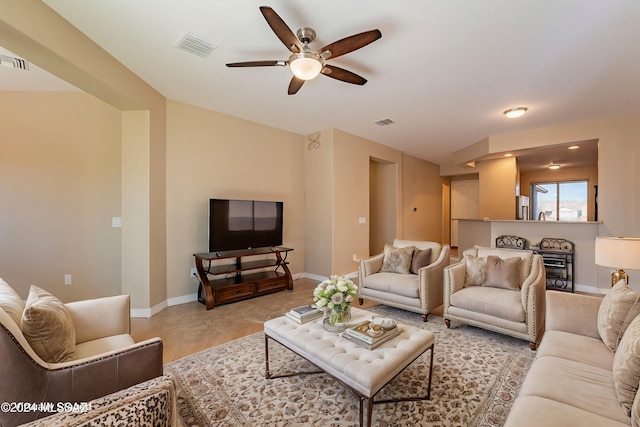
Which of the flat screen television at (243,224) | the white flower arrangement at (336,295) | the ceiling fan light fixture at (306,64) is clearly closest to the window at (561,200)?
the flat screen television at (243,224)

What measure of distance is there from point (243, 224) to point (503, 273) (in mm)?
3437

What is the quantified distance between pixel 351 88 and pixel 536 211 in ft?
29.3

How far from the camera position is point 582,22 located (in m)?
2.18

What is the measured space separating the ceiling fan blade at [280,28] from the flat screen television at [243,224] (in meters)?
2.51

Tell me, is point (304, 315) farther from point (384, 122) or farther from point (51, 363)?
point (384, 122)

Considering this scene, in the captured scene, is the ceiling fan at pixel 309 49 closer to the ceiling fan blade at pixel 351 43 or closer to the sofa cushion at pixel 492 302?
the ceiling fan blade at pixel 351 43

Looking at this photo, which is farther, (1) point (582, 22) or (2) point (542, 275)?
(2) point (542, 275)

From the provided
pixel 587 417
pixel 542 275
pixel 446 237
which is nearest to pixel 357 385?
pixel 587 417

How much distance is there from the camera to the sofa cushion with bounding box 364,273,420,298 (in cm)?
332

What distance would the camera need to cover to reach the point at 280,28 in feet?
6.35

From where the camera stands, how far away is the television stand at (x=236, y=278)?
3.79 metres

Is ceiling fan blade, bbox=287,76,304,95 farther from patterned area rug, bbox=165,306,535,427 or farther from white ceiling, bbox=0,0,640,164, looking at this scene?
patterned area rug, bbox=165,306,535,427

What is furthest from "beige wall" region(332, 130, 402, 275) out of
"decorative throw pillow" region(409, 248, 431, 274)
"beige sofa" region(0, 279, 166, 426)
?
"beige sofa" region(0, 279, 166, 426)

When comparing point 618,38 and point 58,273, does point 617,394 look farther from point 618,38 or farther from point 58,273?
point 58,273
